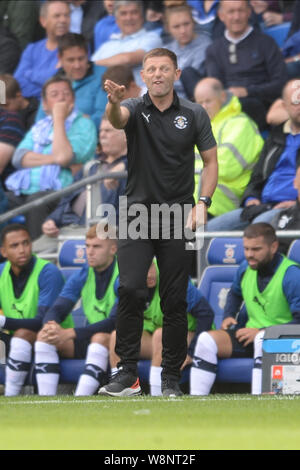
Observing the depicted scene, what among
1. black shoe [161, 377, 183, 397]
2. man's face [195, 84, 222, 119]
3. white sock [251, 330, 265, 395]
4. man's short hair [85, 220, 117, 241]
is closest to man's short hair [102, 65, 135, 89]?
man's face [195, 84, 222, 119]

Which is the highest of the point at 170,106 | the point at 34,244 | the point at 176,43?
the point at 176,43

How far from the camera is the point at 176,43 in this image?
1307cm

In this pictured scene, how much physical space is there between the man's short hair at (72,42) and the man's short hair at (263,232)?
4.75 m

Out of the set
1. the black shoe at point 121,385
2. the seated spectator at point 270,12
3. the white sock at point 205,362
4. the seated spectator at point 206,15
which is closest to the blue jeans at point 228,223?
the white sock at point 205,362

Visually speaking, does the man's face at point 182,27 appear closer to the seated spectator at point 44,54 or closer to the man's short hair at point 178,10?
the man's short hair at point 178,10

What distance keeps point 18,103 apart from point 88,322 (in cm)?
382

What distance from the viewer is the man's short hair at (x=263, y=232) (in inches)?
→ 366

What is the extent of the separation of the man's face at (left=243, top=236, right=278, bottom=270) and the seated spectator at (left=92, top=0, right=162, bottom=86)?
4470 mm

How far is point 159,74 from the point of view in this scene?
23.2ft

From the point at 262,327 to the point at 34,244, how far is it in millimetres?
3260

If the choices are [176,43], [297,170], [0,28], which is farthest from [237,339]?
[0,28]

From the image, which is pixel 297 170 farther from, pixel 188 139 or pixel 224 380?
pixel 188 139

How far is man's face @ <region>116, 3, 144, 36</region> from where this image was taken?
1365 cm
